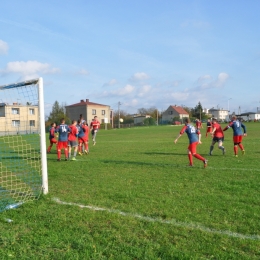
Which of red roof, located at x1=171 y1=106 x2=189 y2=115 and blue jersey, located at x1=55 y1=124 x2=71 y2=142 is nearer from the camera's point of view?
blue jersey, located at x1=55 y1=124 x2=71 y2=142

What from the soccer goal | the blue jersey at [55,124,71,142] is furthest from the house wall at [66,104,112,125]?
the soccer goal

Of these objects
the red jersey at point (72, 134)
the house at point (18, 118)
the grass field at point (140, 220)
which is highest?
the house at point (18, 118)

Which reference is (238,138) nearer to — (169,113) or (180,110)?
(180,110)

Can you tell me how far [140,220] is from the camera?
474cm

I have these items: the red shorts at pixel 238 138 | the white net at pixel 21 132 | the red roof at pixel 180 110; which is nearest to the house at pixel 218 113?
the red roof at pixel 180 110

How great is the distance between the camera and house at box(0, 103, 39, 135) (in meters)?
7.85

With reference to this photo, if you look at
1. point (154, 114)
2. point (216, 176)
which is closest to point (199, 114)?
point (154, 114)

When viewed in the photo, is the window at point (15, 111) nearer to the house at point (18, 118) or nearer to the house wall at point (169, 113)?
the house at point (18, 118)

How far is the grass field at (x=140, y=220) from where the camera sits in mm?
3705

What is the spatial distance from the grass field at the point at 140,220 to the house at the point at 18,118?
1.82 metres

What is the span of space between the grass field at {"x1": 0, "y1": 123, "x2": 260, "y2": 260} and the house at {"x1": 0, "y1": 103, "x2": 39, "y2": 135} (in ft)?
5.98

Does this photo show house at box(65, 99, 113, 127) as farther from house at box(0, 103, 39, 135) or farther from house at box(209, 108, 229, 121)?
house at box(0, 103, 39, 135)

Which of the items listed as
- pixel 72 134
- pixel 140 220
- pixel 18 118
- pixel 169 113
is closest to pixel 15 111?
pixel 18 118

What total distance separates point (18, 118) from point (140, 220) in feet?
17.7
